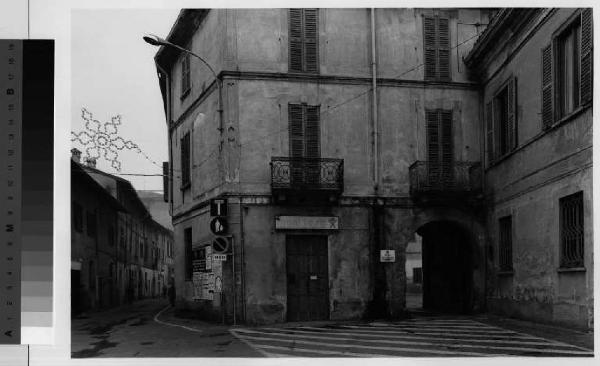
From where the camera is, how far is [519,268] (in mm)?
8547

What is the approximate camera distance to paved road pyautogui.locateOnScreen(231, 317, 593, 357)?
24.8 ft

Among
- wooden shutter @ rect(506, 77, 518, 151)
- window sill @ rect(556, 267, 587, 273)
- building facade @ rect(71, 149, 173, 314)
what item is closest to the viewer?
window sill @ rect(556, 267, 587, 273)

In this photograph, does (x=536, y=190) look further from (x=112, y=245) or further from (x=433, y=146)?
(x=112, y=245)

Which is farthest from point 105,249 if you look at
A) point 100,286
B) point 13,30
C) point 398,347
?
point 398,347

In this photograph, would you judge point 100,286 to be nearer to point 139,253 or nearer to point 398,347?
point 139,253

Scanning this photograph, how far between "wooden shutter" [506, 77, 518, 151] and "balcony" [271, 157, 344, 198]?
2.07m

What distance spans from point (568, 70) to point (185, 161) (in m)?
4.75

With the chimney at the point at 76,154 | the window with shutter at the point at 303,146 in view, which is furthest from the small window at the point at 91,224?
the window with shutter at the point at 303,146

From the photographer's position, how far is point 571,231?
26.6 feet

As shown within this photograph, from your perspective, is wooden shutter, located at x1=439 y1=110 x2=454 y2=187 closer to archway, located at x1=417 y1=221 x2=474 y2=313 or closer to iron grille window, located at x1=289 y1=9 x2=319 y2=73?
archway, located at x1=417 y1=221 x2=474 y2=313

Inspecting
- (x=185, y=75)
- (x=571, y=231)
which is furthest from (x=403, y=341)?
(x=185, y=75)

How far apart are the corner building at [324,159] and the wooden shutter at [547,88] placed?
0.80m

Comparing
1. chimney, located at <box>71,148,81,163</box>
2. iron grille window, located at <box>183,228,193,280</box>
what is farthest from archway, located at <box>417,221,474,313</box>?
chimney, located at <box>71,148,81,163</box>

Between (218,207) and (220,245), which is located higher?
(218,207)
